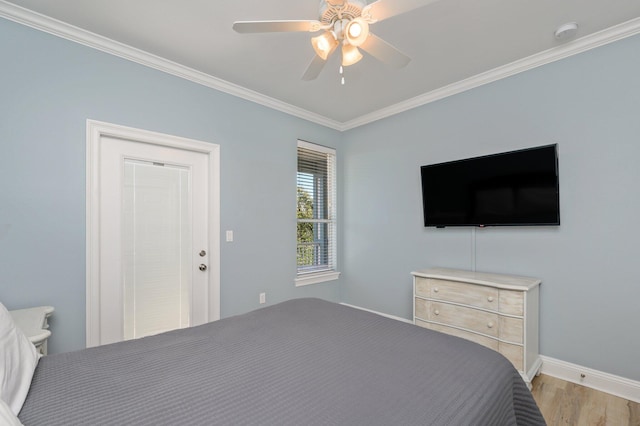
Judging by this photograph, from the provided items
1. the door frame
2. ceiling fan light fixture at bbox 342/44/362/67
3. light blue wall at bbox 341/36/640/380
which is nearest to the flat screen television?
light blue wall at bbox 341/36/640/380

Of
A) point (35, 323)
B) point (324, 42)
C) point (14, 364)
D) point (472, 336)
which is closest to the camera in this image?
point (14, 364)

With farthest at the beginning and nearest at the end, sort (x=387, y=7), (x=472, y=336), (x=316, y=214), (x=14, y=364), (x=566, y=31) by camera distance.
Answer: (x=316, y=214) < (x=472, y=336) < (x=566, y=31) < (x=387, y=7) < (x=14, y=364)

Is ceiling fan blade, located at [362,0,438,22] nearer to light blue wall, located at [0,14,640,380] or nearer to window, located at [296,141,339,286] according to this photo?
light blue wall, located at [0,14,640,380]

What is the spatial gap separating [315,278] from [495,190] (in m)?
2.24

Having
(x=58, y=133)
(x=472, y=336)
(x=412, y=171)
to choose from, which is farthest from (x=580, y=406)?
(x=58, y=133)

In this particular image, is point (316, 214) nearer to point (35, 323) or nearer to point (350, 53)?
point (350, 53)

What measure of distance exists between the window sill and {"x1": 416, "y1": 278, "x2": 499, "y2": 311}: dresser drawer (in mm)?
1369

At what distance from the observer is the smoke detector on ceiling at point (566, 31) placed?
6.75ft

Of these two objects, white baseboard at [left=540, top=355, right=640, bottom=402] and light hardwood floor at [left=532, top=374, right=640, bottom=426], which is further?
white baseboard at [left=540, top=355, right=640, bottom=402]

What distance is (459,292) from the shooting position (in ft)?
8.18

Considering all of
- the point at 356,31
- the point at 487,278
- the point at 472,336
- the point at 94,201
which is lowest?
the point at 472,336

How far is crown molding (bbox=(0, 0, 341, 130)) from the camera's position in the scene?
6.38 feet

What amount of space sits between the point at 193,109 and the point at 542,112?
3.11m

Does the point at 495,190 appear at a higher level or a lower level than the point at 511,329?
higher
